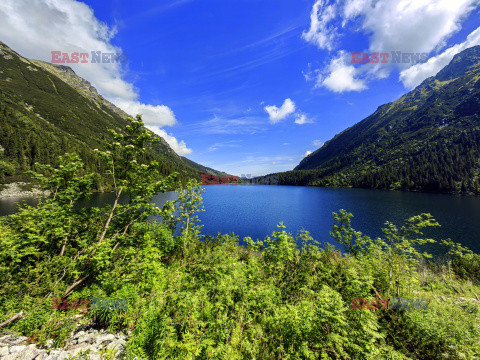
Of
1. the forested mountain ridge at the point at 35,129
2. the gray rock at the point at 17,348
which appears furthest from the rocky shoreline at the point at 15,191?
the gray rock at the point at 17,348

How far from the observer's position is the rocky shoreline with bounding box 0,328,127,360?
12.9ft

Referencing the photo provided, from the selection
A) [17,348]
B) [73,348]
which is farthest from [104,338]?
[17,348]

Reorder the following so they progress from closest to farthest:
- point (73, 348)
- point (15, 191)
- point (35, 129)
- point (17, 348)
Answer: point (17, 348)
point (73, 348)
point (15, 191)
point (35, 129)

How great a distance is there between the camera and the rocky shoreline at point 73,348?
392cm

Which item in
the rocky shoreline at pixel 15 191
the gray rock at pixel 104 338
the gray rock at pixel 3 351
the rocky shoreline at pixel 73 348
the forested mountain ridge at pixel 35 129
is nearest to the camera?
the gray rock at pixel 3 351

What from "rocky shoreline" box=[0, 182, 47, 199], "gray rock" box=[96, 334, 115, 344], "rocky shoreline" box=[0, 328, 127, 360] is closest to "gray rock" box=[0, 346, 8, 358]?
"rocky shoreline" box=[0, 328, 127, 360]

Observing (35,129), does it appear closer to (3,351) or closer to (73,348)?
(3,351)

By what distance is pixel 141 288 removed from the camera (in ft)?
21.4

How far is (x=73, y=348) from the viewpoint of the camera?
4.47 metres

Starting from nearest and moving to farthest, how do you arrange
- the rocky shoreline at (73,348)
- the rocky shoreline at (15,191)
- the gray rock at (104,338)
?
the rocky shoreline at (73,348) < the gray rock at (104,338) < the rocky shoreline at (15,191)

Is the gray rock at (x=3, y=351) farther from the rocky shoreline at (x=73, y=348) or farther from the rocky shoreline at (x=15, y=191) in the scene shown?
the rocky shoreline at (x=15, y=191)

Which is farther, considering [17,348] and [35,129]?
[35,129]

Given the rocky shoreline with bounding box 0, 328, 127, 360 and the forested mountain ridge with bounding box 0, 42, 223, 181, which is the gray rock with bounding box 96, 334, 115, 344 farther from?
the forested mountain ridge with bounding box 0, 42, 223, 181

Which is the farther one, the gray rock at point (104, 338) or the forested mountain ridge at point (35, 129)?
the forested mountain ridge at point (35, 129)
